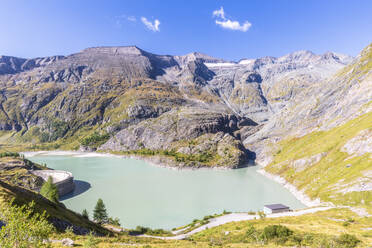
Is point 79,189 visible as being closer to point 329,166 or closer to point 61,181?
point 61,181

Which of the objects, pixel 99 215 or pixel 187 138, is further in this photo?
pixel 187 138

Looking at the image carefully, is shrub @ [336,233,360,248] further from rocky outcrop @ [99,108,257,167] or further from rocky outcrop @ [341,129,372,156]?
rocky outcrop @ [99,108,257,167]

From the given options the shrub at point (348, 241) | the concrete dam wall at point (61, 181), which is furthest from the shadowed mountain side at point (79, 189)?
the shrub at point (348, 241)

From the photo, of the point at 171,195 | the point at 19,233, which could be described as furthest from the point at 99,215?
the point at 19,233

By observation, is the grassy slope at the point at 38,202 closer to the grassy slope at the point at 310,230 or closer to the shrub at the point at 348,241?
the grassy slope at the point at 310,230

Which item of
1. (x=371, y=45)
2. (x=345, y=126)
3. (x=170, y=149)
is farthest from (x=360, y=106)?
(x=170, y=149)

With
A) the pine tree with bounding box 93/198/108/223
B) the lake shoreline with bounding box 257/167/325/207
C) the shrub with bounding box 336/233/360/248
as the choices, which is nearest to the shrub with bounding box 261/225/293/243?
the shrub with bounding box 336/233/360/248
